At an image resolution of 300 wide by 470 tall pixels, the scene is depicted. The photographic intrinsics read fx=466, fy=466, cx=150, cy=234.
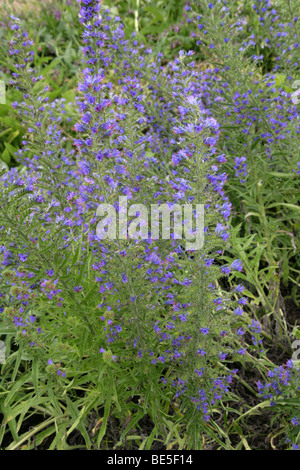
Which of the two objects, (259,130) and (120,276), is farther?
(259,130)

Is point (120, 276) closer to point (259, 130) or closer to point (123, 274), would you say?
point (123, 274)

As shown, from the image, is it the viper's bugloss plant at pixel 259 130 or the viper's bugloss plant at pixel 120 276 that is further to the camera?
the viper's bugloss plant at pixel 259 130

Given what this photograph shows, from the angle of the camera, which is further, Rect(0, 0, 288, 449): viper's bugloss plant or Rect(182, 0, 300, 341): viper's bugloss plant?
Rect(182, 0, 300, 341): viper's bugloss plant

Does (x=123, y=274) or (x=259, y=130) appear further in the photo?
(x=259, y=130)

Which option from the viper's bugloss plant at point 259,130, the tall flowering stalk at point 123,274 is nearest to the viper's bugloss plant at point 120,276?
the tall flowering stalk at point 123,274

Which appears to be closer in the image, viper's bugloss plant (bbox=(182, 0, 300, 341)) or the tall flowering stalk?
the tall flowering stalk

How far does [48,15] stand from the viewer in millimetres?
7824

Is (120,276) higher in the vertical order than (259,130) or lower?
lower

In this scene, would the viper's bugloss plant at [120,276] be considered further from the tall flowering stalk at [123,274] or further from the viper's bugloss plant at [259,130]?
the viper's bugloss plant at [259,130]

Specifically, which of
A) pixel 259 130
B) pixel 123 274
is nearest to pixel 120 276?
pixel 123 274

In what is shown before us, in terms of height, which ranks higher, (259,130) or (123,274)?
(259,130)

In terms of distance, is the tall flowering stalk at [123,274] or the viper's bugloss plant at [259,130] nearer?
the tall flowering stalk at [123,274]

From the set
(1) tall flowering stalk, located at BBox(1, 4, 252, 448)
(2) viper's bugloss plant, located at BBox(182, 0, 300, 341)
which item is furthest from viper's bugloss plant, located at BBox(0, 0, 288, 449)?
(2) viper's bugloss plant, located at BBox(182, 0, 300, 341)

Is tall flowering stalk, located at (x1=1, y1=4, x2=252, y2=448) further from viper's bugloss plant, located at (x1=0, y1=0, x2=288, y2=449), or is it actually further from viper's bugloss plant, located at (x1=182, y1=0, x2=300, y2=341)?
viper's bugloss plant, located at (x1=182, y1=0, x2=300, y2=341)
